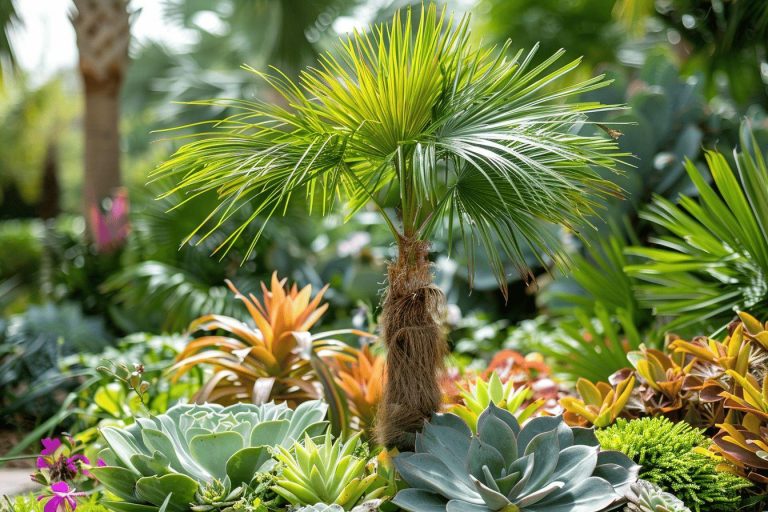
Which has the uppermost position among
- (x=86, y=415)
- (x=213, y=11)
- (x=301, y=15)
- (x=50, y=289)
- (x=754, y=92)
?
(x=213, y=11)

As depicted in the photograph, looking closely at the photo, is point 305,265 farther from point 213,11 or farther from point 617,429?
point 213,11

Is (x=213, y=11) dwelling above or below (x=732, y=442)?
above

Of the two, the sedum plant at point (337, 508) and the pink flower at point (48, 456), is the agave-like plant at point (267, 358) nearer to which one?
the pink flower at point (48, 456)

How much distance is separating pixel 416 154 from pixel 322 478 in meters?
0.91

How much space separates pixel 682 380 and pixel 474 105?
3.81 feet

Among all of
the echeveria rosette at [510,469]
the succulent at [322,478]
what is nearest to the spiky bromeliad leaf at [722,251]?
the echeveria rosette at [510,469]

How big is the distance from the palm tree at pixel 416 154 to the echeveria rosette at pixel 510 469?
21 centimetres

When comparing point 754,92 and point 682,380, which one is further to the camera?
point 754,92

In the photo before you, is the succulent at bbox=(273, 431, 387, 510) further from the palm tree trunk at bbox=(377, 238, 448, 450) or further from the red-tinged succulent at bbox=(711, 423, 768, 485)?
the red-tinged succulent at bbox=(711, 423, 768, 485)

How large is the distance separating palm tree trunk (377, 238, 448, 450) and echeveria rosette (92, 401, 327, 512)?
0.24m

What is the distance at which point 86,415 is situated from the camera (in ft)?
11.2

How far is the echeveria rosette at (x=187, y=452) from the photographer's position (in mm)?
1950

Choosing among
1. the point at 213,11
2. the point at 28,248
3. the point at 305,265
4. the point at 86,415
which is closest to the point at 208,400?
the point at 86,415

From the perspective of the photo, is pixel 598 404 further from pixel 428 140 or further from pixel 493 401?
pixel 428 140
